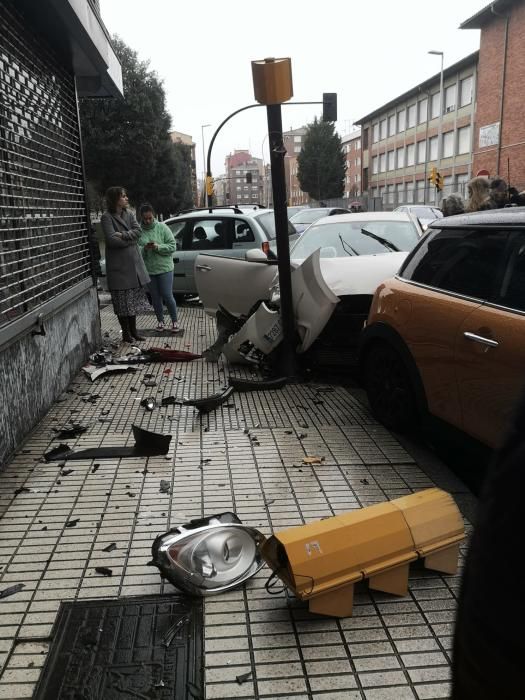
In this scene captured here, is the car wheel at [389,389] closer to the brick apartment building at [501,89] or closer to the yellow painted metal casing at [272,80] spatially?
the yellow painted metal casing at [272,80]

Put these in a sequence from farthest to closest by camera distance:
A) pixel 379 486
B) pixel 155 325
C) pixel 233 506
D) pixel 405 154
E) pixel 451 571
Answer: pixel 405 154 → pixel 155 325 → pixel 379 486 → pixel 233 506 → pixel 451 571

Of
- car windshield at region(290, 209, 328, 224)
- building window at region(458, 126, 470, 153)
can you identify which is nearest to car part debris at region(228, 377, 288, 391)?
car windshield at region(290, 209, 328, 224)

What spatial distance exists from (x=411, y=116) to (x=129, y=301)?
2355 inches

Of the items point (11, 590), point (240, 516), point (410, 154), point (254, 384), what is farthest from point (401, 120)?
point (11, 590)

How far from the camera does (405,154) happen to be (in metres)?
63.6

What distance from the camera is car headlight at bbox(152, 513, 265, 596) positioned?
9.53ft

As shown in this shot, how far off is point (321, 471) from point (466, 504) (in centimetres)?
96

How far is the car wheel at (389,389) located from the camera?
187 inches

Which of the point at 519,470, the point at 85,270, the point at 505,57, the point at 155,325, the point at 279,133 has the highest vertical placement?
the point at 505,57

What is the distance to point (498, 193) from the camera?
23.7ft

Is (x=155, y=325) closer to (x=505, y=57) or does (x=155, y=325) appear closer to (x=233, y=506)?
(x=233, y=506)

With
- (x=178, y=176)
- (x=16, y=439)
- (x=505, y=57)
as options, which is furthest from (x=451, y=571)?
(x=505, y=57)

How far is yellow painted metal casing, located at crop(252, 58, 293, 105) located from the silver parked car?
5.80 metres

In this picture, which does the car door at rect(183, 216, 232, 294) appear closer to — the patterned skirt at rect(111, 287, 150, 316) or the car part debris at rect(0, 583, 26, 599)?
the patterned skirt at rect(111, 287, 150, 316)
